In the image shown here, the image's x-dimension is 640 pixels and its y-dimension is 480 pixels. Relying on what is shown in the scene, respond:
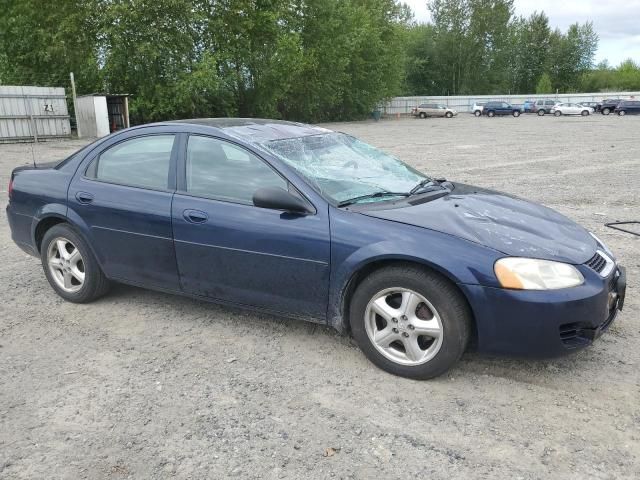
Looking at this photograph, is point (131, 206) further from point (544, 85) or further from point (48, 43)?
point (544, 85)

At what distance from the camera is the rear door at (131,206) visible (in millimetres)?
4078

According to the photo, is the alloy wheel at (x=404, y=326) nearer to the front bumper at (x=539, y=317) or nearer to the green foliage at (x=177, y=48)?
the front bumper at (x=539, y=317)

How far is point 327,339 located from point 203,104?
96.0ft

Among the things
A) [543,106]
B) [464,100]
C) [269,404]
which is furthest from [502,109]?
[269,404]

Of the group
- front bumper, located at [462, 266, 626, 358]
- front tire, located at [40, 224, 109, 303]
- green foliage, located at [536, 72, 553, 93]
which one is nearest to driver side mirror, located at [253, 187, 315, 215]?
front bumper, located at [462, 266, 626, 358]

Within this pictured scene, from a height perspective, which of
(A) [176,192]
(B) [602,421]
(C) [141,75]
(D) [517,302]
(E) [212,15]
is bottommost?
(B) [602,421]

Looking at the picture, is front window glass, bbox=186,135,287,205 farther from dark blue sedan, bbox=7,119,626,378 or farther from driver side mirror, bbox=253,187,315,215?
driver side mirror, bbox=253,187,315,215

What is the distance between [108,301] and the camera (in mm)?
4746

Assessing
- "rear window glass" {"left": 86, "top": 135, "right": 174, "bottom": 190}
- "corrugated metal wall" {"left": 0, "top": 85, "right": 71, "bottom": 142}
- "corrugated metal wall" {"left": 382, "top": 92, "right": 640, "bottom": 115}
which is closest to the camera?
"rear window glass" {"left": 86, "top": 135, "right": 174, "bottom": 190}

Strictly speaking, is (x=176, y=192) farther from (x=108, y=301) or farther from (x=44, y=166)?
(x=44, y=166)

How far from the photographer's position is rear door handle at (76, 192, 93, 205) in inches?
173

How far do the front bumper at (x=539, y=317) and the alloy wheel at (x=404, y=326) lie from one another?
260 millimetres

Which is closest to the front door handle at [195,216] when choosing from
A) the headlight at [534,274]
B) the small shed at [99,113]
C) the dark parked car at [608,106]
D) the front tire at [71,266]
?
the front tire at [71,266]

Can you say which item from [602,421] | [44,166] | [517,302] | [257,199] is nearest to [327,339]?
[257,199]
